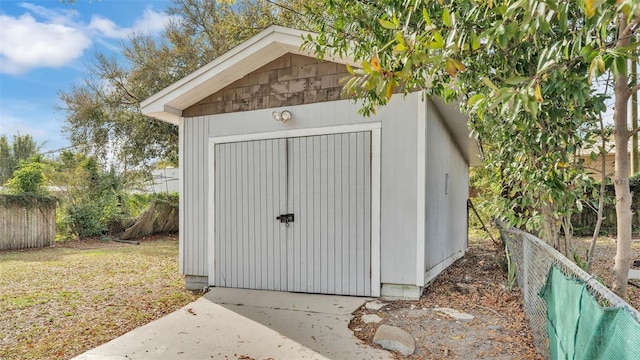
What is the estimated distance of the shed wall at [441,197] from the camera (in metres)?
5.20

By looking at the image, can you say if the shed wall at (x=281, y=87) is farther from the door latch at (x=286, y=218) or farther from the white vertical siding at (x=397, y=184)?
the door latch at (x=286, y=218)

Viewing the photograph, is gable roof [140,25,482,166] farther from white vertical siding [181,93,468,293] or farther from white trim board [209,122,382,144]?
white trim board [209,122,382,144]

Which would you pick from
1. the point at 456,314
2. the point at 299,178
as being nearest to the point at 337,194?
the point at 299,178

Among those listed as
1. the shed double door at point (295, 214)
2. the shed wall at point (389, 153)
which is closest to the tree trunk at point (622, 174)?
the shed wall at point (389, 153)

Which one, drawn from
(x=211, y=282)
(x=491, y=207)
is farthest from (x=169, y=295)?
(x=491, y=207)

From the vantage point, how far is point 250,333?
376cm

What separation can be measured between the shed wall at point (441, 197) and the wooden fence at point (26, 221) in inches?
409

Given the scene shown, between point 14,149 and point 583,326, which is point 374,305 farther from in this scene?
point 14,149

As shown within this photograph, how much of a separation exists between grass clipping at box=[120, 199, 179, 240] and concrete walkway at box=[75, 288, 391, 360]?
29.1ft

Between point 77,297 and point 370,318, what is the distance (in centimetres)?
394

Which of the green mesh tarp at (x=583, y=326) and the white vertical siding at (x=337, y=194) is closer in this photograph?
the green mesh tarp at (x=583, y=326)

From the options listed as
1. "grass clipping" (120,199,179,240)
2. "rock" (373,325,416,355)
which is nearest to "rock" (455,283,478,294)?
"rock" (373,325,416,355)

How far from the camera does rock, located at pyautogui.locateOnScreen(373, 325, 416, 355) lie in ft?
10.8

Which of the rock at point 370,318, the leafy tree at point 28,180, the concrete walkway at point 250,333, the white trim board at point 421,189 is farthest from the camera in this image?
the leafy tree at point 28,180
